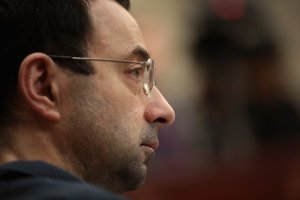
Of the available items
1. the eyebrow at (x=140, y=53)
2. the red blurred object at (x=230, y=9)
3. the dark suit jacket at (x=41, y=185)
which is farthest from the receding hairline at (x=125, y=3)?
the red blurred object at (x=230, y=9)

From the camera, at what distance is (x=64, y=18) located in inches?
81.7

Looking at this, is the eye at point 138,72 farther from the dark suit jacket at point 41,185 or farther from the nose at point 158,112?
the dark suit jacket at point 41,185

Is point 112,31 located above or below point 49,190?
above

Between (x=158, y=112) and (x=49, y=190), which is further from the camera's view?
(x=158, y=112)

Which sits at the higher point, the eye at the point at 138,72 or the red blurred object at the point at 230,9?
the eye at the point at 138,72

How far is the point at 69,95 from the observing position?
2080mm

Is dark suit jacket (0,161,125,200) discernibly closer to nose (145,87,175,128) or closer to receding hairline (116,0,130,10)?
nose (145,87,175,128)

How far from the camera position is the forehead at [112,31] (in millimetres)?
2137

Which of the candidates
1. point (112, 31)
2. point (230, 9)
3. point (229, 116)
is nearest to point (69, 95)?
point (112, 31)

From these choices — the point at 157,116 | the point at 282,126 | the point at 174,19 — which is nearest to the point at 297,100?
the point at 282,126

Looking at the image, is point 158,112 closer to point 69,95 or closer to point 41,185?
point 69,95

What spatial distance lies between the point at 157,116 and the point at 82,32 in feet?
0.99

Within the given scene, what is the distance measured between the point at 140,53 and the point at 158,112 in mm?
161

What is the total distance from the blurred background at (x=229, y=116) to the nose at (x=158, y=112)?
2.68 meters
